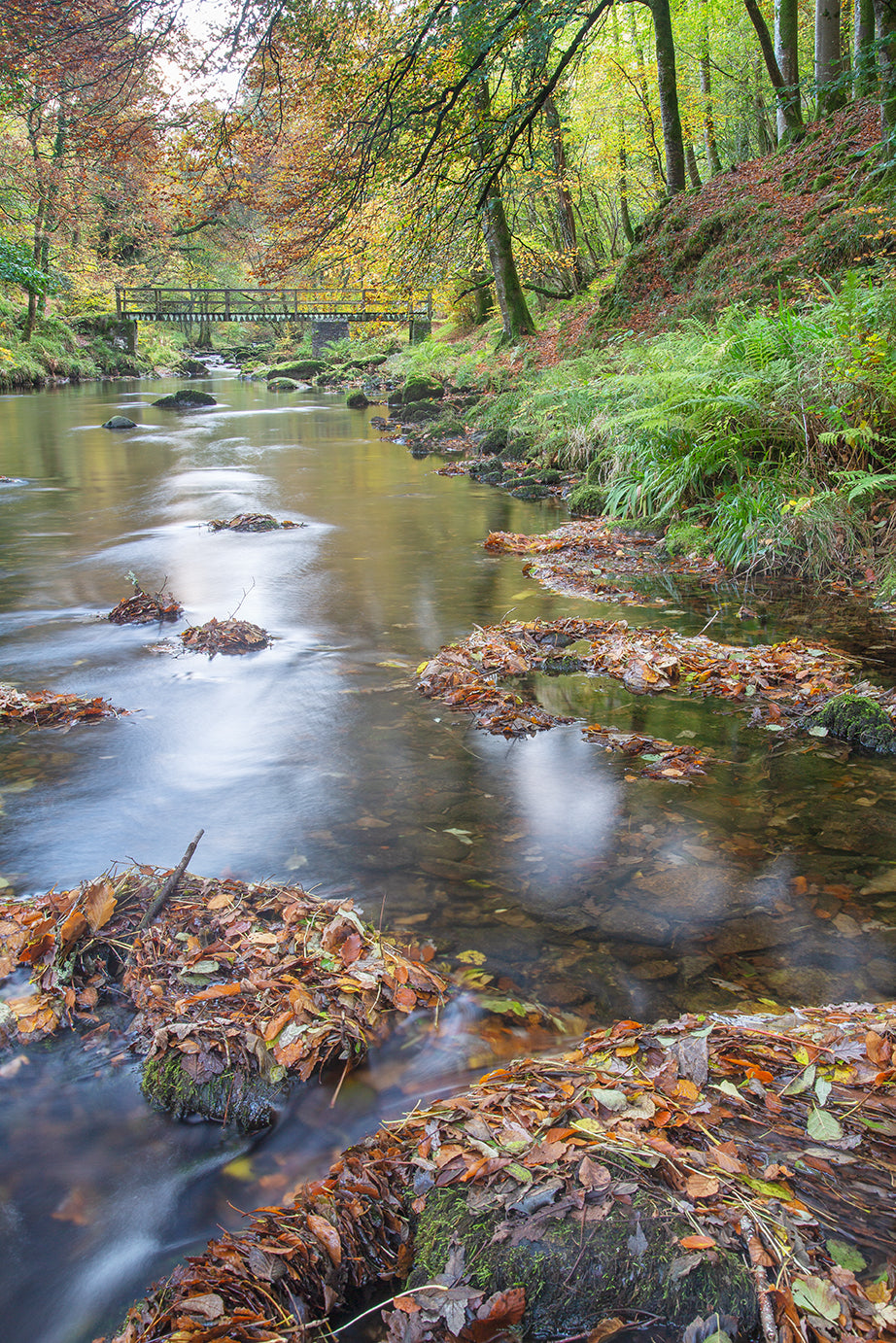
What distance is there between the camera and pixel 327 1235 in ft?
6.06

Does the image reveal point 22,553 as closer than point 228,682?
No

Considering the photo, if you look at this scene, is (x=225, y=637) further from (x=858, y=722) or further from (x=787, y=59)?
(x=787, y=59)

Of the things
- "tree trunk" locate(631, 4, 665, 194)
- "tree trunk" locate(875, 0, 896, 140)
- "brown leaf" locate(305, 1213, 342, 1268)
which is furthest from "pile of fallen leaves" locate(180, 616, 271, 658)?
"tree trunk" locate(631, 4, 665, 194)

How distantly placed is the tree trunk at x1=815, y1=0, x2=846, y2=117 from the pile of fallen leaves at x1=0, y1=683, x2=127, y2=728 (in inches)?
602

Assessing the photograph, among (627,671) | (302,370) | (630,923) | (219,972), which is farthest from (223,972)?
(302,370)

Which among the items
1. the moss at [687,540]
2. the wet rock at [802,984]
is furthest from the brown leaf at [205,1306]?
the moss at [687,540]

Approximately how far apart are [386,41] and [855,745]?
19.9 feet

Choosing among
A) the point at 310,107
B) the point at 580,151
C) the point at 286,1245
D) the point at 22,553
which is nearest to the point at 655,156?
the point at 580,151

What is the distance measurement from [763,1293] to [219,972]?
1848 mm

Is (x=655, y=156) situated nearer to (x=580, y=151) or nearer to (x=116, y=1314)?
(x=580, y=151)

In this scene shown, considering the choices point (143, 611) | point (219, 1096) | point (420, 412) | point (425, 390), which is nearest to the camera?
point (219, 1096)

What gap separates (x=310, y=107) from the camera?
6.70 meters

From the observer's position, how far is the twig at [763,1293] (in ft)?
4.84

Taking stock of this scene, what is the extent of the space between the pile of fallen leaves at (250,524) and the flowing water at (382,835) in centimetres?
249
